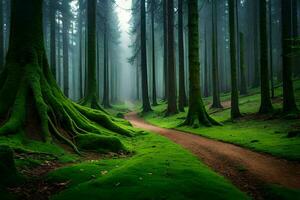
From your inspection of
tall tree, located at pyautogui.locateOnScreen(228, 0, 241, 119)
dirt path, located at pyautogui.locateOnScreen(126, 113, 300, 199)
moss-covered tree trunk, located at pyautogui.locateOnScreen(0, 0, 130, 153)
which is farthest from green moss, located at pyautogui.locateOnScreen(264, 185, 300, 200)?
tall tree, located at pyautogui.locateOnScreen(228, 0, 241, 119)

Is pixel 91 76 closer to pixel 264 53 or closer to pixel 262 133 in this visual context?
pixel 264 53

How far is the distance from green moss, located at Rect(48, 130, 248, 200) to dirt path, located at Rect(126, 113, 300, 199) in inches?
27.5

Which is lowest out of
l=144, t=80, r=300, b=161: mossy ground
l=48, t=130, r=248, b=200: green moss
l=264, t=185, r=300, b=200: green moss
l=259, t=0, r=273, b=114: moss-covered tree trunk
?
l=264, t=185, r=300, b=200: green moss

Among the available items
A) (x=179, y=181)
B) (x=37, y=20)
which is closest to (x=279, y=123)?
(x=179, y=181)

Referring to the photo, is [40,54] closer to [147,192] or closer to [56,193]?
[56,193]

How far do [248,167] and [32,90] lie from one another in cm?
751

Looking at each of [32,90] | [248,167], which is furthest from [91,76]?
[248,167]

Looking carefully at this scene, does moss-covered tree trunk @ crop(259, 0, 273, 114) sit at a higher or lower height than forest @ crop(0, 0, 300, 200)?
higher

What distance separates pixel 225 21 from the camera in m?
53.8

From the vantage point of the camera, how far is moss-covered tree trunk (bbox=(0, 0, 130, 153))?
427 inches

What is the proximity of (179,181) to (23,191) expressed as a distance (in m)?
3.24

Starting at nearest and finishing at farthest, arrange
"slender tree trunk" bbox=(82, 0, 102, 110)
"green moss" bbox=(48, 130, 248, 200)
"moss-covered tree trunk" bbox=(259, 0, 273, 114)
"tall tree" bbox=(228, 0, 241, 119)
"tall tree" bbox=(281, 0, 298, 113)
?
1. "green moss" bbox=(48, 130, 248, 200)
2. "tall tree" bbox=(281, 0, 298, 113)
3. "moss-covered tree trunk" bbox=(259, 0, 273, 114)
4. "tall tree" bbox=(228, 0, 241, 119)
5. "slender tree trunk" bbox=(82, 0, 102, 110)

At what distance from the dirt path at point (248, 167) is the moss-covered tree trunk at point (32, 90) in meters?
4.41

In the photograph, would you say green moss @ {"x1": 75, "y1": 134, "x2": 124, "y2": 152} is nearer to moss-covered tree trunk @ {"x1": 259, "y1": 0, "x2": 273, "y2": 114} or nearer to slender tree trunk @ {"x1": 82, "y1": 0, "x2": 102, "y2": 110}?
slender tree trunk @ {"x1": 82, "y1": 0, "x2": 102, "y2": 110}
